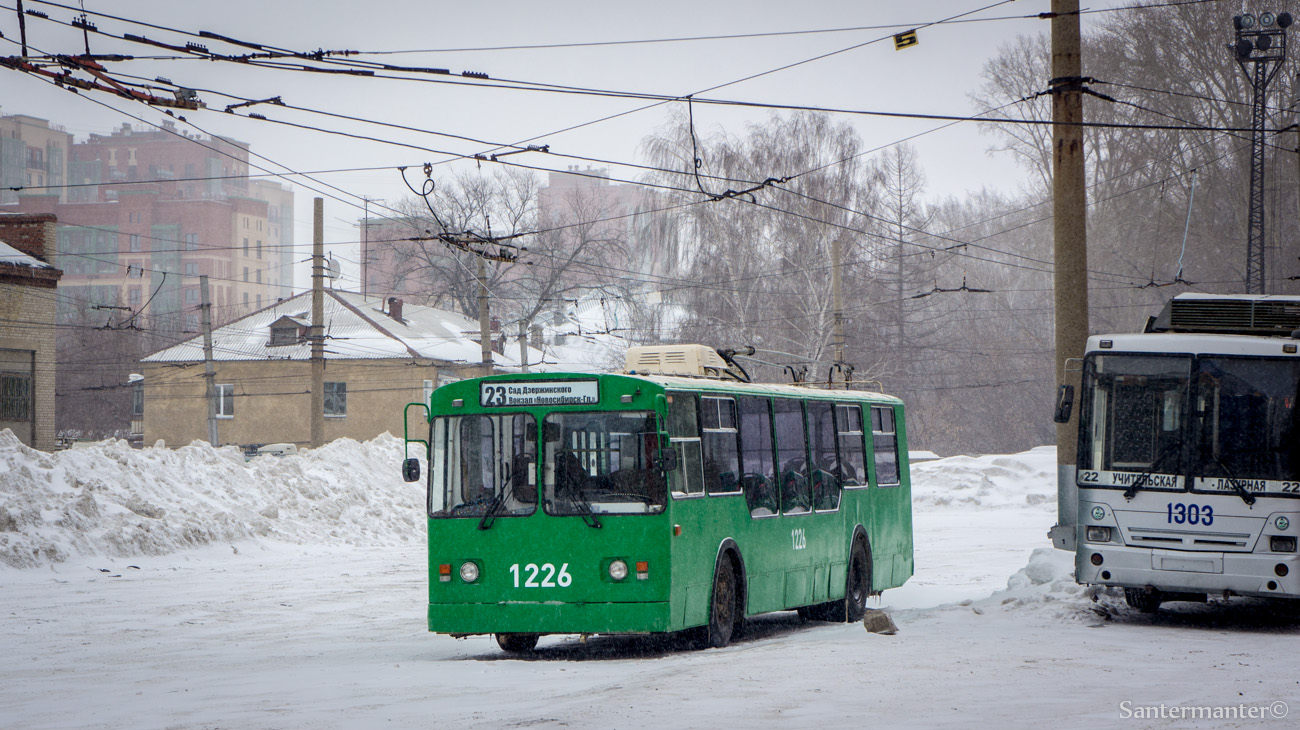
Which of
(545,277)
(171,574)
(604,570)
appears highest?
(545,277)

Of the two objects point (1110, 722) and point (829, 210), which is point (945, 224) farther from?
point (1110, 722)

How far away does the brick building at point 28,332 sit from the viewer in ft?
122

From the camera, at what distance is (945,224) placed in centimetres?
7625

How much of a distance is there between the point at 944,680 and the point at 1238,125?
3724 centimetres

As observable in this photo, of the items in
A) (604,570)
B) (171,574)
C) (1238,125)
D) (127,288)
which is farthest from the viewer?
(127,288)

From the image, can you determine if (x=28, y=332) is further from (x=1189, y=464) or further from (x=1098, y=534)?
(x=1189, y=464)

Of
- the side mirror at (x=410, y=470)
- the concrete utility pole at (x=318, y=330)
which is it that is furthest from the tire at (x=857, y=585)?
the concrete utility pole at (x=318, y=330)

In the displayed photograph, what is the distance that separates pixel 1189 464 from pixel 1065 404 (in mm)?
1368

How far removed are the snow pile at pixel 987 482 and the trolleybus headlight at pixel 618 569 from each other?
31685 mm

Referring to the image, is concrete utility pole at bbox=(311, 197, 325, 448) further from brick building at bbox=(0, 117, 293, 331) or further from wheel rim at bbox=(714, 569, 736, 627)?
brick building at bbox=(0, 117, 293, 331)

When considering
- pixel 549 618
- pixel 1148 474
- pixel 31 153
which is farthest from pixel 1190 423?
pixel 31 153

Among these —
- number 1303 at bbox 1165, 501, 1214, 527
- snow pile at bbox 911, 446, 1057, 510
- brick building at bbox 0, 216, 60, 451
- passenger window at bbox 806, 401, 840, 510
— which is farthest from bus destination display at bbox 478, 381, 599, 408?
snow pile at bbox 911, 446, 1057, 510

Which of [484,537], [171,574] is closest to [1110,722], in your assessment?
[484,537]

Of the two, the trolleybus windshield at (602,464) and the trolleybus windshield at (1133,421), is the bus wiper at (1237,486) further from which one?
the trolleybus windshield at (602,464)
